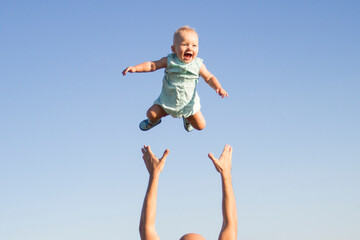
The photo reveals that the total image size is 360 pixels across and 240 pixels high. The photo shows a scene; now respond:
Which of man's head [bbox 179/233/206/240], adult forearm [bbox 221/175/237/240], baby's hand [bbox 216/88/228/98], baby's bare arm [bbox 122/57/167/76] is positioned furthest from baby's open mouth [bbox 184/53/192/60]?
man's head [bbox 179/233/206/240]

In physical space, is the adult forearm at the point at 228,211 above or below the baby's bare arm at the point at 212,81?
below

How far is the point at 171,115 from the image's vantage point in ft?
34.6

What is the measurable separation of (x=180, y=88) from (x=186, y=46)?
3.12 ft

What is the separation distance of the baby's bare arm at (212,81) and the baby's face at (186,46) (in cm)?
46

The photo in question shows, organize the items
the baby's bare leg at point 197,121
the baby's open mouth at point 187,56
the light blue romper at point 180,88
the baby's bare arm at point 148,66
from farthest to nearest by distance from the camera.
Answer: the baby's bare leg at point 197,121, the light blue romper at point 180,88, the baby's open mouth at point 187,56, the baby's bare arm at point 148,66

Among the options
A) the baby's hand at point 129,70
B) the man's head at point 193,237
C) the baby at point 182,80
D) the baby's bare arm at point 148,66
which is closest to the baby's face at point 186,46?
the baby at point 182,80

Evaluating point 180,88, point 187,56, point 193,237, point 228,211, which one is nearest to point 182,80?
point 180,88

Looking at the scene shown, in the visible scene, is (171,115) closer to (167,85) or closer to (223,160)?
(167,85)

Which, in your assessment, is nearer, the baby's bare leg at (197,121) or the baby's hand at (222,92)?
the baby's hand at (222,92)

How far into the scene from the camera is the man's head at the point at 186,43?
9.29 meters

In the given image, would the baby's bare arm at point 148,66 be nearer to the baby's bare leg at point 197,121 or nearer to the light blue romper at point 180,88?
the light blue romper at point 180,88

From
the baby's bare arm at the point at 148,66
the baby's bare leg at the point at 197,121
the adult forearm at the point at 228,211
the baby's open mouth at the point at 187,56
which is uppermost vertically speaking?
the baby's open mouth at the point at 187,56

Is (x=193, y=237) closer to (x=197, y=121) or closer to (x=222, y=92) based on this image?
(x=222, y=92)

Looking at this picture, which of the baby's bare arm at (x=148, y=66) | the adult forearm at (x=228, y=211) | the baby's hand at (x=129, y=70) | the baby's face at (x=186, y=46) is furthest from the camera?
the baby's face at (x=186, y=46)
